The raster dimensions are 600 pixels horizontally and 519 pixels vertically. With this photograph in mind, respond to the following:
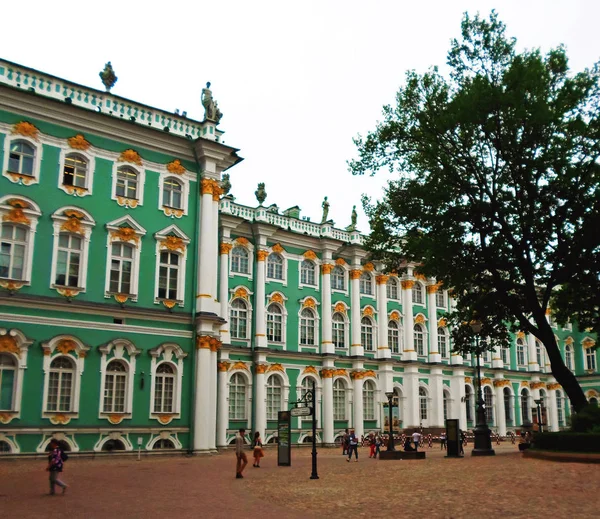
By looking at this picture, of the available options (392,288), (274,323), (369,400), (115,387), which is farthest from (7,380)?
(392,288)

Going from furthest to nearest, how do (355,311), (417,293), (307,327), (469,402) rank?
(469,402) → (417,293) → (355,311) → (307,327)

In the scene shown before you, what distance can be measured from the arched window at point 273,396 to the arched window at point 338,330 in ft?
18.6

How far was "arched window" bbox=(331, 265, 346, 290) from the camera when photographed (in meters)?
46.7

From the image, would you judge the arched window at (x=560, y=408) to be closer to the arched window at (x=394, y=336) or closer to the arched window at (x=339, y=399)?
the arched window at (x=394, y=336)

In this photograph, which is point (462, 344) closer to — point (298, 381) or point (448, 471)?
point (448, 471)

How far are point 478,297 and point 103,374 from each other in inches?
641

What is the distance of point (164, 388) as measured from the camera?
29484mm

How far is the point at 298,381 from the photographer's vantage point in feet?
141

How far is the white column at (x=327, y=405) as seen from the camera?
4303 centimetres

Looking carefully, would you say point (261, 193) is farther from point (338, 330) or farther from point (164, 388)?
point (164, 388)

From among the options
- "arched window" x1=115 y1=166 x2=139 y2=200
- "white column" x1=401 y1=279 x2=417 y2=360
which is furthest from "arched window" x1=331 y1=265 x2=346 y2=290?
"arched window" x1=115 y1=166 x2=139 y2=200

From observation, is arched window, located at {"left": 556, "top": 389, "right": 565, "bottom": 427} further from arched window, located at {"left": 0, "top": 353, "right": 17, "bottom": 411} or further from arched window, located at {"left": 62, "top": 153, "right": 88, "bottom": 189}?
arched window, located at {"left": 0, "top": 353, "right": 17, "bottom": 411}

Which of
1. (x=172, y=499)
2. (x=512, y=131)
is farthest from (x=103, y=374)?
(x=512, y=131)

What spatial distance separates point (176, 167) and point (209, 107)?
381 centimetres
